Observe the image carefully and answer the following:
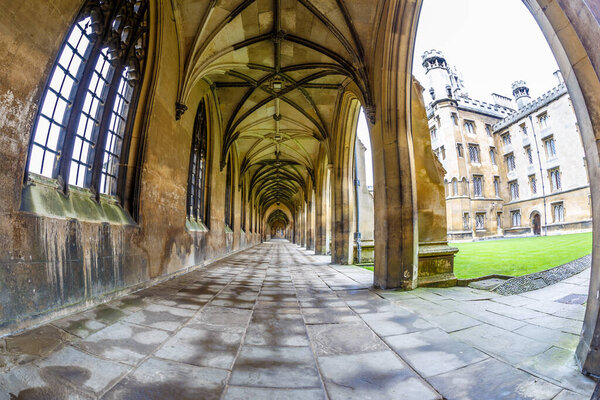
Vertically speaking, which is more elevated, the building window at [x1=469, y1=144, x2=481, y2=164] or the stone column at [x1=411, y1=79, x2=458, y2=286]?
the building window at [x1=469, y1=144, x2=481, y2=164]

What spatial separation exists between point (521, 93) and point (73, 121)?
48486 millimetres

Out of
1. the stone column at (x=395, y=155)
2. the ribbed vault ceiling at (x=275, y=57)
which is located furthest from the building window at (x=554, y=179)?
the stone column at (x=395, y=155)

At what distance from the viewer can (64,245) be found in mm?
3041

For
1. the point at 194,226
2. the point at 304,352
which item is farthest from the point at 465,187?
the point at 304,352

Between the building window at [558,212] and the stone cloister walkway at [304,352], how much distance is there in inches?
1083

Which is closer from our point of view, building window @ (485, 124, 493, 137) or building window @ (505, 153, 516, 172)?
building window @ (505, 153, 516, 172)

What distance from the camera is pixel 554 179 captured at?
23.7m

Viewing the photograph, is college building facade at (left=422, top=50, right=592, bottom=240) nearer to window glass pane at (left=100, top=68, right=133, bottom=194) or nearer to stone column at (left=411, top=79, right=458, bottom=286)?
stone column at (left=411, top=79, right=458, bottom=286)

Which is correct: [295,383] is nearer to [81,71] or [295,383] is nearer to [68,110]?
[68,110]

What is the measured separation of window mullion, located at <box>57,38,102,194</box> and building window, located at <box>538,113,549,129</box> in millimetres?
34698

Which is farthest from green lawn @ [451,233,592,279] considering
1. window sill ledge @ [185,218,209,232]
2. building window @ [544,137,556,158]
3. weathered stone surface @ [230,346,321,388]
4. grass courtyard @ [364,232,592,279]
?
building window @ [544,137,556,158]

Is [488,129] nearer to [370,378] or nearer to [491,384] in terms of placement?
[491,384]

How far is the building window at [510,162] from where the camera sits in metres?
28.5

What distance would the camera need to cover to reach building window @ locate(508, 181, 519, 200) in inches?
A: 1099
